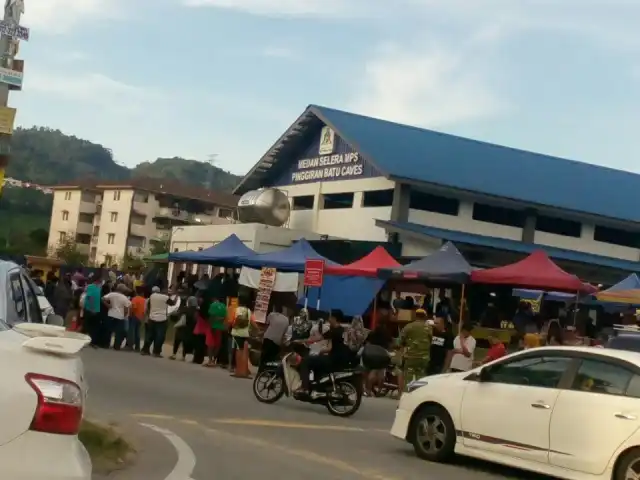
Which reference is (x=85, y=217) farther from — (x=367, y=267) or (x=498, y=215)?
(x=367, y=267)

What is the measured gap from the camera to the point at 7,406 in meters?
3.62

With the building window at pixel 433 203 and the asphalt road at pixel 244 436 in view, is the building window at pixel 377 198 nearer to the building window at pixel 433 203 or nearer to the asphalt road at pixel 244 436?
the building window at pixel 433 203

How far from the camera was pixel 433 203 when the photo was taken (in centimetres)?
3984

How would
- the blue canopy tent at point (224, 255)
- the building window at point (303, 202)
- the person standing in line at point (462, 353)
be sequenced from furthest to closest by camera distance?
the building window at point (303, 202)
the blue canopy tent at point (224, 255)
the person standing in line at point (462, 353)

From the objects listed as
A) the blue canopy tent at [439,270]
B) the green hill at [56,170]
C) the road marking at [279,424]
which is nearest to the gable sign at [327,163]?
the blue canopy tent at [439,270]

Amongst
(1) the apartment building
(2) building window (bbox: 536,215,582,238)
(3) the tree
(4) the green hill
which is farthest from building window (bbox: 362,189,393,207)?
(4) the green hill

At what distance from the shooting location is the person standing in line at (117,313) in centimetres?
2235

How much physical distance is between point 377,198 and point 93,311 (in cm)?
1989

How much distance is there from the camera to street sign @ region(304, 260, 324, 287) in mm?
21469

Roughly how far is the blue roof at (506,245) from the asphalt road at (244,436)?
19.8 metres

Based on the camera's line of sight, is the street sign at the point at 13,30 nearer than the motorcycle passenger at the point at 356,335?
Yes

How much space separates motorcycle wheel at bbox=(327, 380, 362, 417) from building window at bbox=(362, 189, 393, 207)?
2502 centimetres

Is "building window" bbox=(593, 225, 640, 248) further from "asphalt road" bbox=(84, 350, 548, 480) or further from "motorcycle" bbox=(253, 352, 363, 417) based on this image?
"motorcycle" bbox=(253, 352, 363, 417)

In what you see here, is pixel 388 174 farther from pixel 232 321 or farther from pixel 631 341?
pixel 631 341
